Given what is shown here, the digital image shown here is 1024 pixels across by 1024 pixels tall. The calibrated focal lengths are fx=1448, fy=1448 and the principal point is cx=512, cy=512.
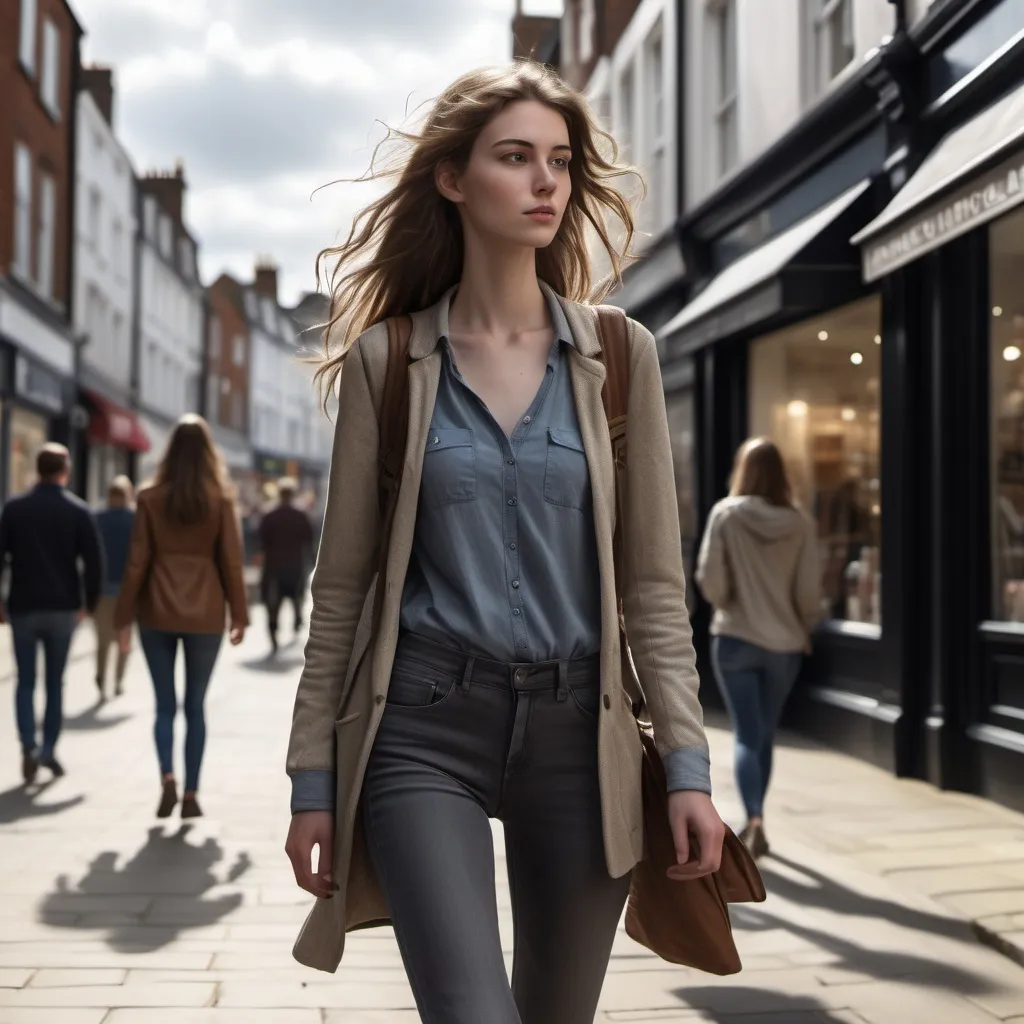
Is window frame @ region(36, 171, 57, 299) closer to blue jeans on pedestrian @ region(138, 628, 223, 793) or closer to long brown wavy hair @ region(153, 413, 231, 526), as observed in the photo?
long brown wavy hair @ region(153, 413, 231, 526)

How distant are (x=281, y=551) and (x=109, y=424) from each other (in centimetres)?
1428

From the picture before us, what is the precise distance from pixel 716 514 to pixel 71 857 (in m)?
3.20

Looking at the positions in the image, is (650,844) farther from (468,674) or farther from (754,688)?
(754,688)

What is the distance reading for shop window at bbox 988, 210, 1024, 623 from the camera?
782 cm

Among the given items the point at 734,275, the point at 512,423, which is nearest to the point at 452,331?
the point at 512,423

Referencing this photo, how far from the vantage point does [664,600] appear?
2254 mm

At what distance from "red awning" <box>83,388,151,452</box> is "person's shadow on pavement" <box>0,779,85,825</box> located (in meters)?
21.4

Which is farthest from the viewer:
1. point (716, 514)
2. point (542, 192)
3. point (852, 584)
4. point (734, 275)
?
point (734, 275)

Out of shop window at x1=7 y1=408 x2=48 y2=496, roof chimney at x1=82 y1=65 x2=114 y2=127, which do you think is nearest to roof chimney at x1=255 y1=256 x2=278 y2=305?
roof chimney at x1=82 y1=65 x2=114 y2=127

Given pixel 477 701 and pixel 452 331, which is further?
pixel 452 331

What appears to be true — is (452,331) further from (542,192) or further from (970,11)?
(970,11)

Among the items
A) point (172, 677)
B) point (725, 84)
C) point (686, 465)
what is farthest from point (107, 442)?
point (172, 677)

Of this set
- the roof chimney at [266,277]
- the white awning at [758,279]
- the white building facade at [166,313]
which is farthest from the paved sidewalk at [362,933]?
the roof chimney at [266,277]

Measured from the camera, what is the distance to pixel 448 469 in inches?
86.2
